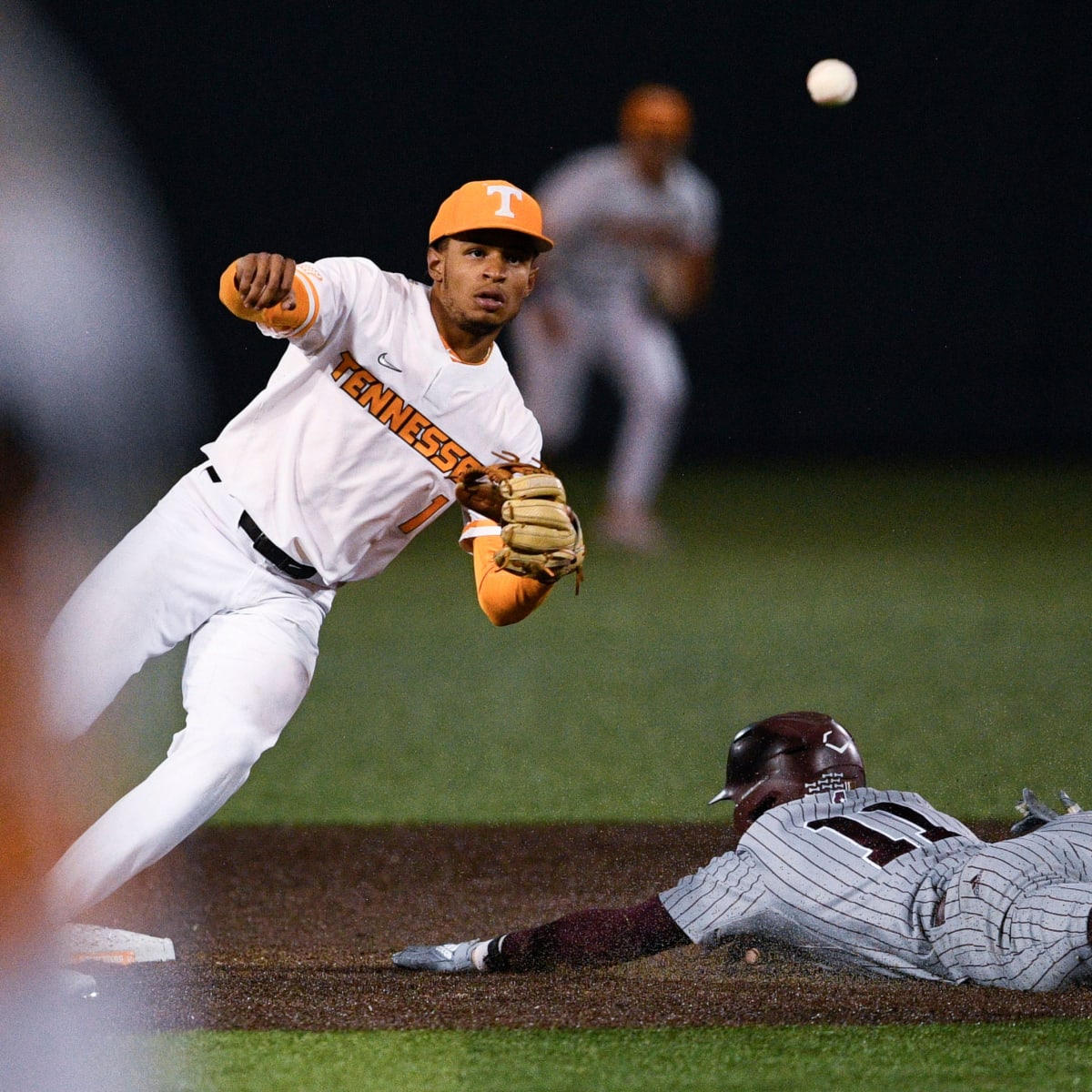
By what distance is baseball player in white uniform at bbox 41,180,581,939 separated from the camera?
3615mm

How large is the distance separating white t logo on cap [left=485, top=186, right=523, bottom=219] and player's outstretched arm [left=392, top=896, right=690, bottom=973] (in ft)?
4.76

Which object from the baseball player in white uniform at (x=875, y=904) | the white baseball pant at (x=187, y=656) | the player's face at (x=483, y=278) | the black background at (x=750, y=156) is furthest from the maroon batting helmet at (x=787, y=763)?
the black background at (x=750, y=156)

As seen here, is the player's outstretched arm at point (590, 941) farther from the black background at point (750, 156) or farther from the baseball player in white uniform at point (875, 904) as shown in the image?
the black background at point (750, 156)

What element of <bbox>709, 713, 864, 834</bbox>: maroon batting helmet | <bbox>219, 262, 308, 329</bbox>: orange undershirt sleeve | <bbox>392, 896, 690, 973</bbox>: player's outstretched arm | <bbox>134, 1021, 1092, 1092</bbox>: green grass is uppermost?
<bbox>219, 262, 308, 329</bbox>: orange undershirt sleeve

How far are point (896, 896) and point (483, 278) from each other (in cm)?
153

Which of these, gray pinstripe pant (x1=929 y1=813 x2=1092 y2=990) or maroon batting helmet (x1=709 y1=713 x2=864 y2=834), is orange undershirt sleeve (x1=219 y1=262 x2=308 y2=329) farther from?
gray pinstripe pant (x1=929 y1=813 x2=1092 y2=990)

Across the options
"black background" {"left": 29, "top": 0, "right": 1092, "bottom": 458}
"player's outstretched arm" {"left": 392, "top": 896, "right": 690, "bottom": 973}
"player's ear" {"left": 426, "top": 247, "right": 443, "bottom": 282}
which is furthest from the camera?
"black background" {"left": 29, "top": 0, "right": 1092, "bottom": 458}

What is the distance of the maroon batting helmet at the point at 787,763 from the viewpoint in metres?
3.61

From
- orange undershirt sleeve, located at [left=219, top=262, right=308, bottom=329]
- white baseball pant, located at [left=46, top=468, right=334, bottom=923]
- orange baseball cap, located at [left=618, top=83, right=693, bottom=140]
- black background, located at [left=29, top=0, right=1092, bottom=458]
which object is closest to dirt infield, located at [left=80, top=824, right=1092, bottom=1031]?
white baseball pant, located at [left=46, top=468, right=334, bottom=923]

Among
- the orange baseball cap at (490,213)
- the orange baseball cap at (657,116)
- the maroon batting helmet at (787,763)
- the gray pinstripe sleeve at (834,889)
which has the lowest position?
the gray pinstripe sleeve at (834,889)

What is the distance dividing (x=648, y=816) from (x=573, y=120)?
35.2 feet

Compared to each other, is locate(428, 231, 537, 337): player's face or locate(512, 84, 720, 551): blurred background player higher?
locate(512, 84, 720, 551): blurred background player

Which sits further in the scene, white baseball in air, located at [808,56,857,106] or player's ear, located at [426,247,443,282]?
white baseball in air, located at [808,56,857,106]

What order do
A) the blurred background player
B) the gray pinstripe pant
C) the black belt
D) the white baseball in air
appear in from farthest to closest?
the blurred background player → the white baseball in air → the black belt → the gray pinstripe pant
